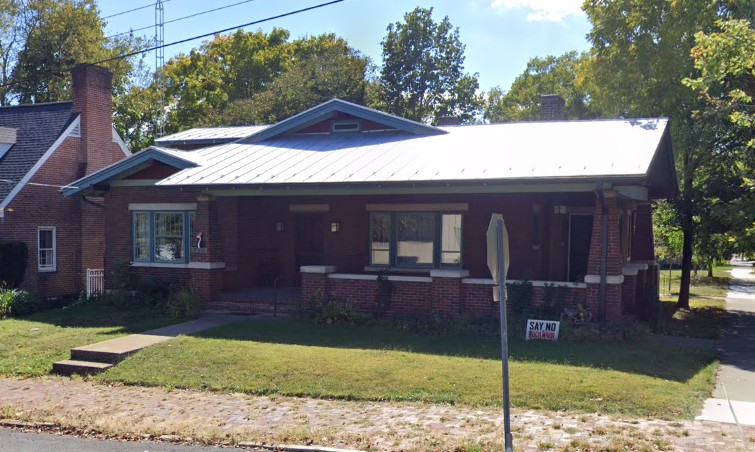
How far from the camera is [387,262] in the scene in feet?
55.2

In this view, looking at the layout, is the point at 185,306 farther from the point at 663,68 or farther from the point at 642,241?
the point at 663,68

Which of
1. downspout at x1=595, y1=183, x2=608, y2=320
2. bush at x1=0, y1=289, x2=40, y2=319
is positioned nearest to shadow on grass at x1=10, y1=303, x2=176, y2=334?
bush at x1=0, y1=289, x2=40, y2=319

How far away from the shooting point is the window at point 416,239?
634 inches

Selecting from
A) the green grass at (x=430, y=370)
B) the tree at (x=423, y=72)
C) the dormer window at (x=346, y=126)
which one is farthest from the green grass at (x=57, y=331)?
the tree at (x=423, y=72)

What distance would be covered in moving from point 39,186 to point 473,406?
18017 mm

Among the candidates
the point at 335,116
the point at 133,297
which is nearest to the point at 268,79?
the point at 335,116

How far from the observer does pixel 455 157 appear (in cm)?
1591

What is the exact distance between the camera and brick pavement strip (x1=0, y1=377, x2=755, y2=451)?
25.2 ft

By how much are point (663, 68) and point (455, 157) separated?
9.43 meters

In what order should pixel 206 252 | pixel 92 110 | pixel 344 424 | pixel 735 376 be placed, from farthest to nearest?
pixel 92 110 → pixel 206 252 → pixel 735 376 → pixel 344 424

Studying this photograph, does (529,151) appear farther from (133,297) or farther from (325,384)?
→ (133,297)

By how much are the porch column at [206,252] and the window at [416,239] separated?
3.95 metres

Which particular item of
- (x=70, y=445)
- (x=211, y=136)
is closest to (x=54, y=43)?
(x=211, y=136)

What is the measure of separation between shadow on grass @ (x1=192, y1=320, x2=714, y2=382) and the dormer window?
721 cm
